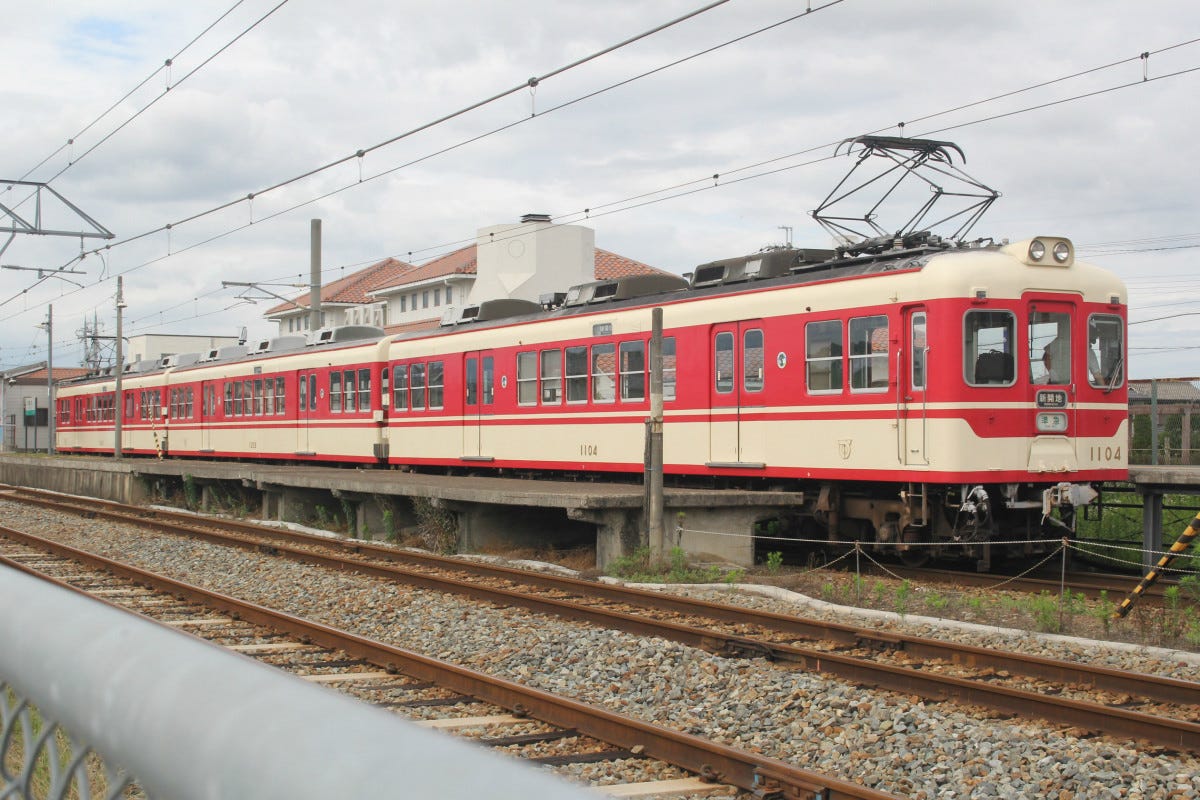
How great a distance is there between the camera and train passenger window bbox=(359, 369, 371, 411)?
23.9 metres

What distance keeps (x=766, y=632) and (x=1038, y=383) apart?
5262mm

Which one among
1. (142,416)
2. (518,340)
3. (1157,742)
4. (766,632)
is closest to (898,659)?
(766,632)

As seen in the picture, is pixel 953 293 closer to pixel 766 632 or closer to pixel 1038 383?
pixel 1038 383

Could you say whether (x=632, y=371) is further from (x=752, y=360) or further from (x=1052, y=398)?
(x=1052, y=398)

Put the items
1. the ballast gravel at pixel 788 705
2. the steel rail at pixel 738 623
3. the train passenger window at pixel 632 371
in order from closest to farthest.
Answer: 1. the ballast gravel at pixel 788 705
2. the steel rail at pixel 738 623
3. the train passenger window at pixel 632 371

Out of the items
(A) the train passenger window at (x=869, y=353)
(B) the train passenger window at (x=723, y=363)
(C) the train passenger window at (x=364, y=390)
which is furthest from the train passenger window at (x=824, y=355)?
(C) the train passenger window at (x=364, y=390)

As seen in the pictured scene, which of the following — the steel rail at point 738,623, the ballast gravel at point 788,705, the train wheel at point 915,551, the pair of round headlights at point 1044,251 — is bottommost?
the ballast gravel at point 788,705

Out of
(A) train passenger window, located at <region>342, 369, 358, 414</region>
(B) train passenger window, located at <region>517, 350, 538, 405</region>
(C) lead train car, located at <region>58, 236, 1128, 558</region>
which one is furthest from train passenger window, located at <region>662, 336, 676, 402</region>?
(A) train passenger window, located at <region>342, 369, 358, 414</region>

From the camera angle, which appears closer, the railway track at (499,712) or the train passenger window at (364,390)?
the railway track at (499,712)

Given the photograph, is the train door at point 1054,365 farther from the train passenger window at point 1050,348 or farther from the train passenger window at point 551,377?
the train passenger window at point 551,377

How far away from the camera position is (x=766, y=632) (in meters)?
9.82

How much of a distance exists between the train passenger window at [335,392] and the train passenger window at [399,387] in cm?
240

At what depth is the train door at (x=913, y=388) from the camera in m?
12.9

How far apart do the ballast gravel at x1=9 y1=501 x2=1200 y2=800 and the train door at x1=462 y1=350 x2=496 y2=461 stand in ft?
24.5
